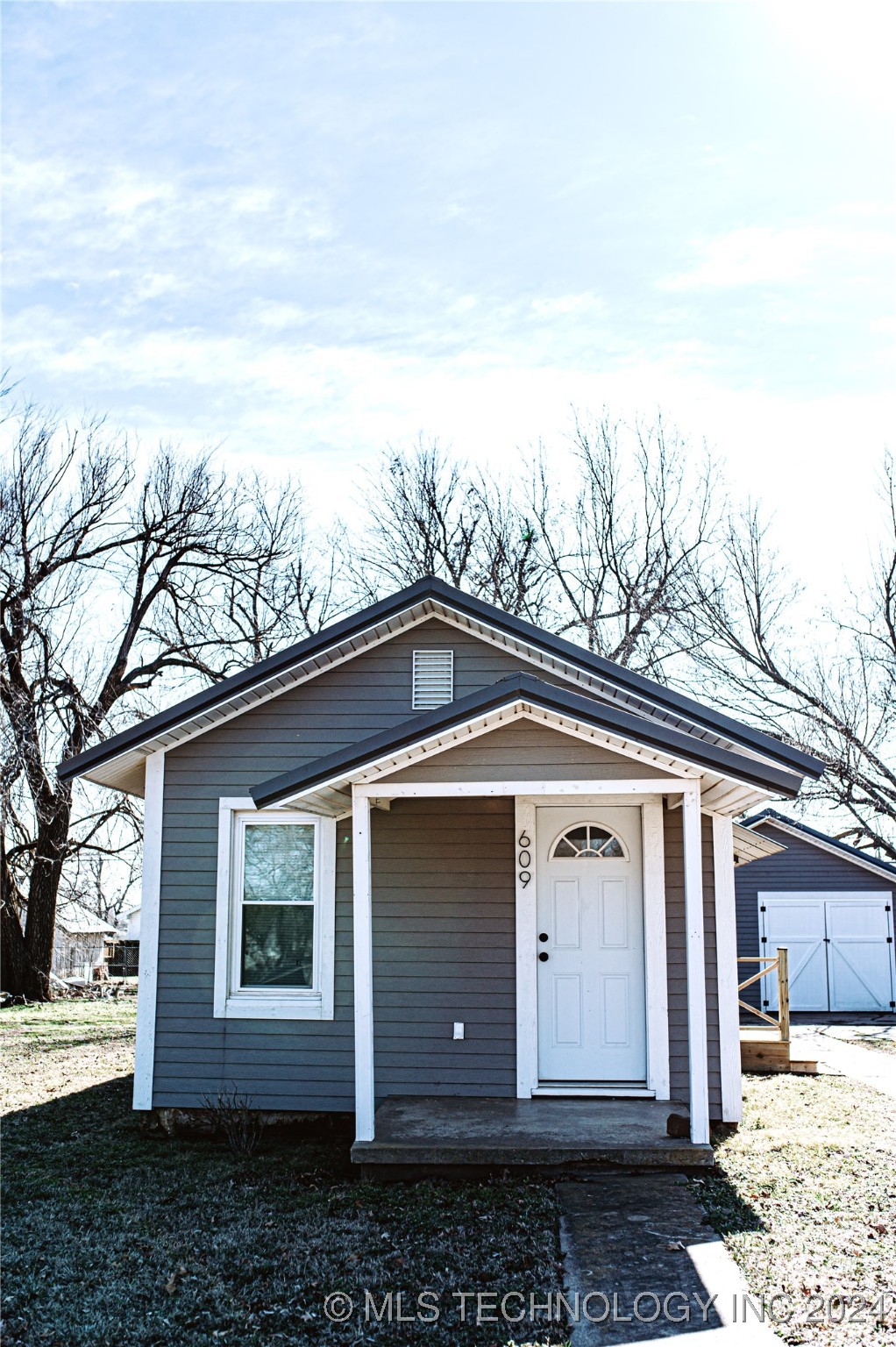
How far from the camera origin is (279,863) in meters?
9.27

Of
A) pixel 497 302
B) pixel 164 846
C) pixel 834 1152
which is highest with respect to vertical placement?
pixel 497 302

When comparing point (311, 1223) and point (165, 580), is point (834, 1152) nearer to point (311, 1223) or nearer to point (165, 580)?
point (311, 1223)

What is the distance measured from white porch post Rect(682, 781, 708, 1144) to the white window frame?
9.71ft

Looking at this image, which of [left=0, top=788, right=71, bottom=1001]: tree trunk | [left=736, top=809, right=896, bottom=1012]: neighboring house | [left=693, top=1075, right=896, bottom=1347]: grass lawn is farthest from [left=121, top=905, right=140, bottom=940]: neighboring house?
[left=693, top=1075, right=896, bottom=1347]: grass lawn

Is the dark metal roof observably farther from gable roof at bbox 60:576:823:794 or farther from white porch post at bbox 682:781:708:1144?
gable roof at bbox 60:576:823:794

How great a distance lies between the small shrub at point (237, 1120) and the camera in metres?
8.18

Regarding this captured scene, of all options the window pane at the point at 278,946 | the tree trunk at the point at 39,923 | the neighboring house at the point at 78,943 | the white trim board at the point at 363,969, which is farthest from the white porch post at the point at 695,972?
the neighboring house at the point at 78,943

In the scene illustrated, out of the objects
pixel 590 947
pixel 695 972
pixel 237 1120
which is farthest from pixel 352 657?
pixel 695 972

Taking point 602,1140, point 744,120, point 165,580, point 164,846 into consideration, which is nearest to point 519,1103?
point 602,1140

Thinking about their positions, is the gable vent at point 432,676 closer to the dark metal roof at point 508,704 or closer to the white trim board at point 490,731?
the white trim board at point 490,731

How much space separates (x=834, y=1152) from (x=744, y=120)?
8298 millimetres

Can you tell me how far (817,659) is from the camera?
77.2ft

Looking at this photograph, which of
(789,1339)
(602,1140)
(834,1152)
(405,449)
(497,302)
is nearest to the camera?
(789,1339)

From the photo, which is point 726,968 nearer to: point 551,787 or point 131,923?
point 551,787
